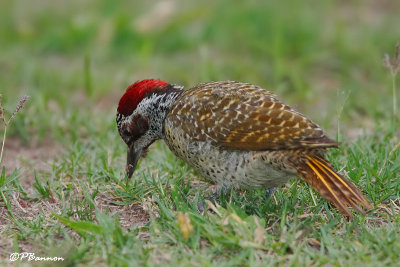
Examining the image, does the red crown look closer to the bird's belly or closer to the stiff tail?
the bird's belly

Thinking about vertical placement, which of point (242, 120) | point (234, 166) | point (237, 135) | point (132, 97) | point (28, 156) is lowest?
point (28, 156)

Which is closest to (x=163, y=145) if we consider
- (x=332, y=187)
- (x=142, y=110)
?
(x=142, y=110)

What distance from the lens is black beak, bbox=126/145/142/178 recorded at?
17.9 ft

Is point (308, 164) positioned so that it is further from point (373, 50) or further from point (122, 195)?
point (373, 50)

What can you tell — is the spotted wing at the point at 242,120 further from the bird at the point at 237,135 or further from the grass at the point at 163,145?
the grass at the point at 163,145

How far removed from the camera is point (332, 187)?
14.4ft

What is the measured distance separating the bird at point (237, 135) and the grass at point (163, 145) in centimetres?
28

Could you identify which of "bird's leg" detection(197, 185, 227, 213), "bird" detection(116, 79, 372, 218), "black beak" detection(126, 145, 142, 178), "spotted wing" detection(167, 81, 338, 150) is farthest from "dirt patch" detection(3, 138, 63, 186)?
"bird's leg" detection(197, 185, 227, 213)

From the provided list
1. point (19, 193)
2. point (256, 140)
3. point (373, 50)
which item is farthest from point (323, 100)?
point (19, 193)

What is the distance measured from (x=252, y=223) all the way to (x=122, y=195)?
4.29 feet

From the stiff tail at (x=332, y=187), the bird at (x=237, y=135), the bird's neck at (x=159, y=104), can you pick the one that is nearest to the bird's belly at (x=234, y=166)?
the bird at (x=237, y=135)

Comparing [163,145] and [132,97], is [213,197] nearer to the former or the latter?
[132,97]

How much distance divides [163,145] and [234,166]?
1.83 m

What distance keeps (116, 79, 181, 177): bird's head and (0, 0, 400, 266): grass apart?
384mm
